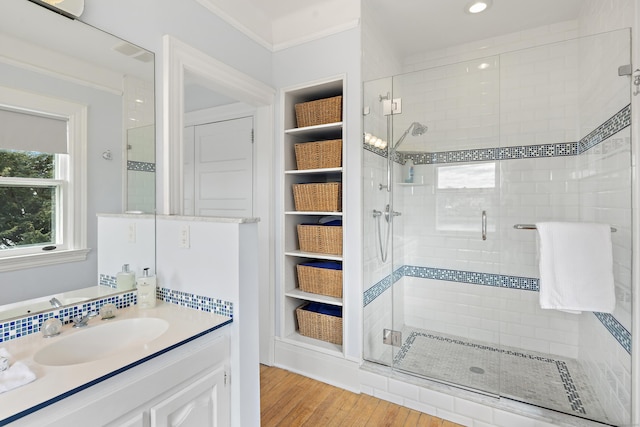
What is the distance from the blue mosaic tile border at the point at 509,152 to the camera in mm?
2004

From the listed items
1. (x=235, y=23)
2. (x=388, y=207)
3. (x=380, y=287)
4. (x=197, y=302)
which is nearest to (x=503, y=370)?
(x=380, y=287)

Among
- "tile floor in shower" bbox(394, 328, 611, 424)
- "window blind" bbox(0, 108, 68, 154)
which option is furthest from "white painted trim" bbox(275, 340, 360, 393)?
"window blind" bbox(0, 108, 68, 154)

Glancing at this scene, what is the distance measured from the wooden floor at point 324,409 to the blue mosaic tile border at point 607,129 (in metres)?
1.89

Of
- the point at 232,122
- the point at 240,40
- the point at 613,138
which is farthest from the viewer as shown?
the point at 232,122

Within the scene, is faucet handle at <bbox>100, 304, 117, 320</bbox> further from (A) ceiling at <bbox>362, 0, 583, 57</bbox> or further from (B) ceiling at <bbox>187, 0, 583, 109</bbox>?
(A) ceiling at <bbox>362, 0, 583, 57</bbox>

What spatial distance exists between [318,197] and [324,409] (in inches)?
55.2

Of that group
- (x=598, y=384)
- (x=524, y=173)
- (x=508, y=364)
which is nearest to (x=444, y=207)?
(x=524, y=173)

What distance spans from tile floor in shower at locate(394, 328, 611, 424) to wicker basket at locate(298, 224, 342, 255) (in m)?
0.90

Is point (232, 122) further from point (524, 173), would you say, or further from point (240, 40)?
point (524, 173)

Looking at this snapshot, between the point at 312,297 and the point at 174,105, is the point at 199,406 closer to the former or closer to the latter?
the point at 312,297

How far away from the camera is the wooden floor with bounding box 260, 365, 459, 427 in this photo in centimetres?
183

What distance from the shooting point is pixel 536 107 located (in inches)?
91.1

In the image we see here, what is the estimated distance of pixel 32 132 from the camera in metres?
1.21

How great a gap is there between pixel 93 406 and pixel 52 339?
443 mm
